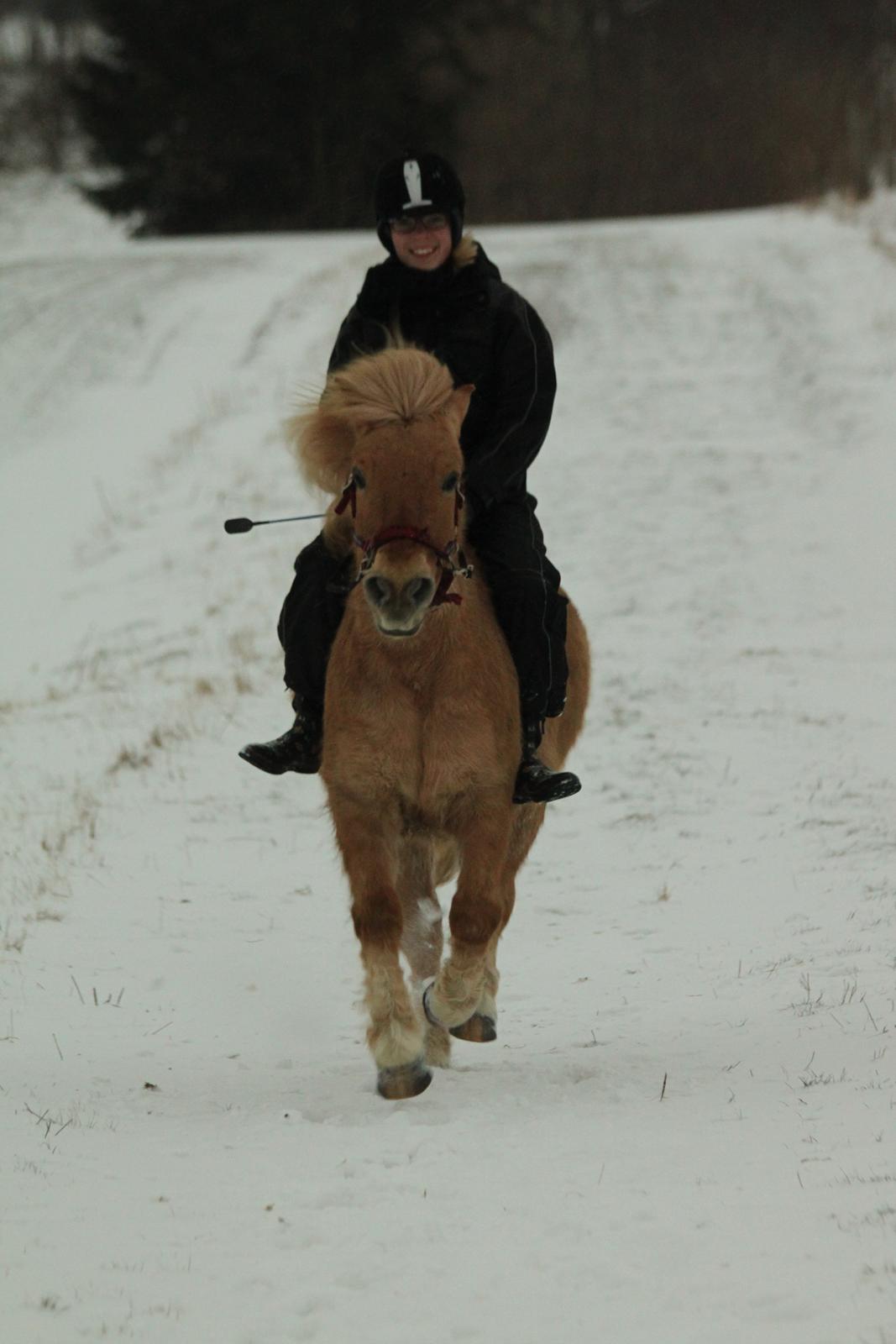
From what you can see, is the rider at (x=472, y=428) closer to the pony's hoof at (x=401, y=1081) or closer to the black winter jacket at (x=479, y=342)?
the black winter jacket at (x=479, y=342)

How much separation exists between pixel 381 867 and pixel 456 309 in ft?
6.76

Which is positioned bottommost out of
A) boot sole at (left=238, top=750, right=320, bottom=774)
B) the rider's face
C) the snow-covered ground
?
the snow-covered ground

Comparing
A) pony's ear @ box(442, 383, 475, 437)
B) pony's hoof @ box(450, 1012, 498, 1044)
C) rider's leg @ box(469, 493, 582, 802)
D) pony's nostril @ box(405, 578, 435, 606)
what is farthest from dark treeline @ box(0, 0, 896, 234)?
pony's nostril @ box(405, 578, 435, 606)

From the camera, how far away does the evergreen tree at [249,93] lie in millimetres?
33906

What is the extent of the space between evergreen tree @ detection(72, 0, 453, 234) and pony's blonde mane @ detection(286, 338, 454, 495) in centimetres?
3049

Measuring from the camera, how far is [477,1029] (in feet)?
18.1

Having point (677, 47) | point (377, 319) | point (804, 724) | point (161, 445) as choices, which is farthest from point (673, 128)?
point (377, 319)

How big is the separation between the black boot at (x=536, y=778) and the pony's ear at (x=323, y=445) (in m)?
1.09

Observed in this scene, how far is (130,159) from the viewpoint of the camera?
3494 centimetres

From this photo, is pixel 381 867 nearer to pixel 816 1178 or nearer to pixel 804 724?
pixel 816 1178

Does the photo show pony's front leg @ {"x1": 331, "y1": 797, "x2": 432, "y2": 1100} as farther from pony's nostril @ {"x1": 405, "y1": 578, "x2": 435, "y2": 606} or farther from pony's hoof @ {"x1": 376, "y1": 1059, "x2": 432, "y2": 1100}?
pony's nostril @ {"x1": 405, "y1": 578, "x2": 435, "y2": 606}

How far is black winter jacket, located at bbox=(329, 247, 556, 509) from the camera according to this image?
5.72 m

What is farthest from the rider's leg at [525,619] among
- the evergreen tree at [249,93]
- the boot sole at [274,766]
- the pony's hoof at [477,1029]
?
the evergreen tree at [249,93]

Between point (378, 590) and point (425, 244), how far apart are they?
1646mm
